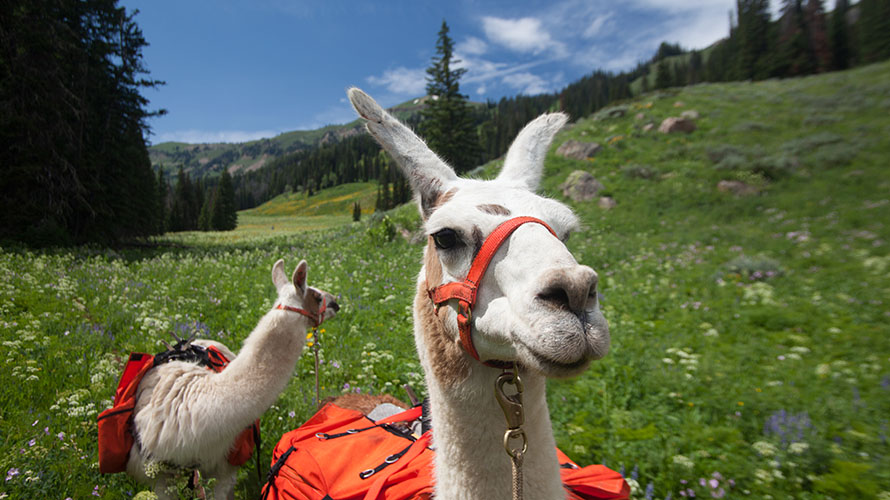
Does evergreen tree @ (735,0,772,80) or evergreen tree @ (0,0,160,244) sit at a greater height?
evergreen tree @ (735,0,772,80)

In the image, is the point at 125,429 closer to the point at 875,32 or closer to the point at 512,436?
the point at 512,436

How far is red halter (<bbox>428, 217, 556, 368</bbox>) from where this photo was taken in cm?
156

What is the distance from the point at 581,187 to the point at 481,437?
20.5m

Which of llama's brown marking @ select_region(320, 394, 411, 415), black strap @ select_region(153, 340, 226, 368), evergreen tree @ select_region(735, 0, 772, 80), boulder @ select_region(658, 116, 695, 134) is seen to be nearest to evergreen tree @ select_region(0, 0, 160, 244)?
black strap @ select_region(153, 340, 226, 368)

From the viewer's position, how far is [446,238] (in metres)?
1.74

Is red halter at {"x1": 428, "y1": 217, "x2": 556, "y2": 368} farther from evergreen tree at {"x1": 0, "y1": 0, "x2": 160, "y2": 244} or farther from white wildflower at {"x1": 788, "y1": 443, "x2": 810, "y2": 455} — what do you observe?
evergreen tree at {"x1": 0, "y1": 0, "x2": 160, "y2": 244}

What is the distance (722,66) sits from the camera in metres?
73.5

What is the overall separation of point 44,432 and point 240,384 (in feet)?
5.74

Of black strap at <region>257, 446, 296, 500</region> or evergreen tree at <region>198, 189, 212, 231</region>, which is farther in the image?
evergreen tree at <region>198, 189, 212, 231</region>

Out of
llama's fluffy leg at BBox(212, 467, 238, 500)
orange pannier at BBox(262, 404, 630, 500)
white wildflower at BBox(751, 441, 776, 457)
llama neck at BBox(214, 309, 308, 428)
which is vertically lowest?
llama's fluffy leg at BBox(212, 467, 238, 500)

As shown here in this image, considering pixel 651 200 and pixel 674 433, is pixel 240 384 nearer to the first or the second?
pixel 674 433

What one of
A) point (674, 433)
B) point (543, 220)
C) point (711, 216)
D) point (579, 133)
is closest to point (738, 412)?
point (674, 433)

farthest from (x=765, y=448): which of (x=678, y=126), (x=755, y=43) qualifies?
(x=755, y=43)

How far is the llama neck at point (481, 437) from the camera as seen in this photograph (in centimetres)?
167
